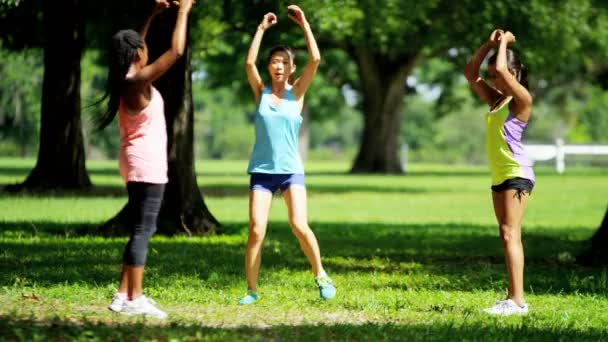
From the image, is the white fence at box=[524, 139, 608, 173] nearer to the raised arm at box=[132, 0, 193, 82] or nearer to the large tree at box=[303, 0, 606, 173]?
the large tree at box=[303, 0, 606, 173]

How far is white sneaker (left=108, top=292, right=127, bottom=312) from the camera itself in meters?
7.07

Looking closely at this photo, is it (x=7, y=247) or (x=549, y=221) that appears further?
(x=549, y=221)

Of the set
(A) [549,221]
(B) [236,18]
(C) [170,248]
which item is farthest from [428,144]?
(C) [170,248]

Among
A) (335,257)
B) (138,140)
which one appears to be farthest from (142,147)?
(335,257)

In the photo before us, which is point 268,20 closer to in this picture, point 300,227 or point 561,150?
point 300,227

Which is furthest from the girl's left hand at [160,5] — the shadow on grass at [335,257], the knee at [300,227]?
the shadow on grass at [335,257]

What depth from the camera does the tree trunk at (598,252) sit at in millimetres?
11430

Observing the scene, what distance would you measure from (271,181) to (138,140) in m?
1.26

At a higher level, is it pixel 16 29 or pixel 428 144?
pixel 16 29

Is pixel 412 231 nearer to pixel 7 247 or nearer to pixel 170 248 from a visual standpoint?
pixel 170 248

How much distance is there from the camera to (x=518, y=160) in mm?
7730

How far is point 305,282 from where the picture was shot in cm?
952

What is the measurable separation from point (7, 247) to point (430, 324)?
21.2ft

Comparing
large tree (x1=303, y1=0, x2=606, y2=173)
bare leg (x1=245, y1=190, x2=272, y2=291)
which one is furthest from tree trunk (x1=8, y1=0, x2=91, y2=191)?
bare leg (x1=245, y1=190, x2=272, y2=291)
